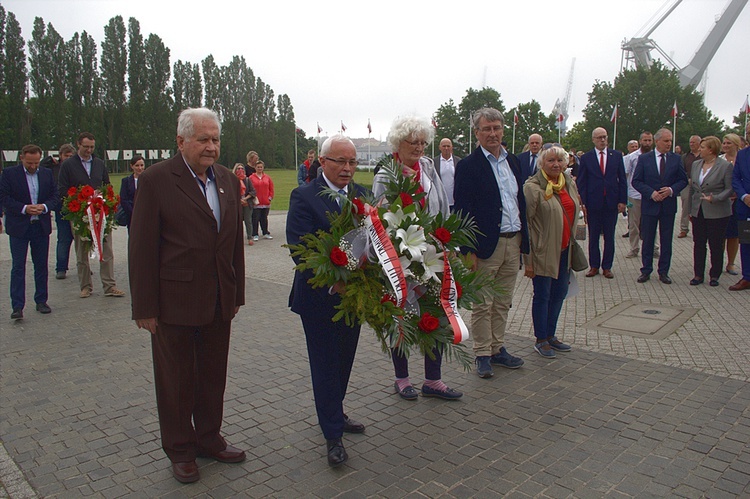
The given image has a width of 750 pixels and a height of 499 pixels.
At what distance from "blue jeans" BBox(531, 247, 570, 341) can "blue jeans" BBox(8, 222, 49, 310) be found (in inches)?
247

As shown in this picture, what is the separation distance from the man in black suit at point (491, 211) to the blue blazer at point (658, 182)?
494 centimetres

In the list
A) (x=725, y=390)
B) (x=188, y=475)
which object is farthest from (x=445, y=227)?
(x=725, y=390)

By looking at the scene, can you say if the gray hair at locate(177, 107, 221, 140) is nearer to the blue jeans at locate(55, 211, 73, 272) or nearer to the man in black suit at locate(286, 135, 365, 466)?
the man in black suit at locate(286, 135, 365, 466)

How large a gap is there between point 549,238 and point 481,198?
95cm

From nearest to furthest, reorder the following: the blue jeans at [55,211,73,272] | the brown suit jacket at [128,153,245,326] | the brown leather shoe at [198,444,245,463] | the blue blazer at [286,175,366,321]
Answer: the brown suit jacket at [128,153,245,326] < the blue blazer at [286,175,366,321] < the brown leather shoe at [198,444,245,463] < the blue jeans at [55,211,73,272]

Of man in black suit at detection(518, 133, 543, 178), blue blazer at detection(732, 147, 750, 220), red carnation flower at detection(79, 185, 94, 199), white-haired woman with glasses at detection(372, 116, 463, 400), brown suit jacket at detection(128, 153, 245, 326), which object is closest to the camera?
brown suit jacket at detection(128, 153, 245, 326)

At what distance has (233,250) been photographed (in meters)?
4.04

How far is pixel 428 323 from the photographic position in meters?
3.81

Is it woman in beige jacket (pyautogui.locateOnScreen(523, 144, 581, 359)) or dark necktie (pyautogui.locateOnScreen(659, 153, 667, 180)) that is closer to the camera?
woman in beige jacket (pyautogui.locateOnScreen(523, 144, 581, 359))

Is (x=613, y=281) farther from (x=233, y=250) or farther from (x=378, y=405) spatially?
(x=233, y=250)

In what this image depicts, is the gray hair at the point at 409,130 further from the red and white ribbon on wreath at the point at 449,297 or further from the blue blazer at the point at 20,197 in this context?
the blue blazer at the point at 20,197

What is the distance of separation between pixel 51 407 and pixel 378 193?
3.17 m

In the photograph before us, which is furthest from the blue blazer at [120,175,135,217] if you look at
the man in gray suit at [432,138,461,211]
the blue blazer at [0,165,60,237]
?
the man in gray suit at [432,138,461,211]

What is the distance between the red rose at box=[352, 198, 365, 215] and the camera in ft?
12.2
